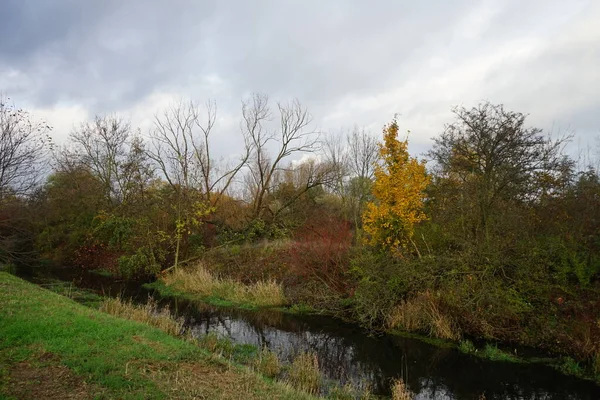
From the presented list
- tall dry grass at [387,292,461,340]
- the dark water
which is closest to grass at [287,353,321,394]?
the dark water

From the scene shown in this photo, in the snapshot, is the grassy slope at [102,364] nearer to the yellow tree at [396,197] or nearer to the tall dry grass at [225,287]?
the tall dry grass at [225,287]

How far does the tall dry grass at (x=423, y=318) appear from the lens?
37.7 ft

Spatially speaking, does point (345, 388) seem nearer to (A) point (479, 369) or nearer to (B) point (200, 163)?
(A) point (479, 369)

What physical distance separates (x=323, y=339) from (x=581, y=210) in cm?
873

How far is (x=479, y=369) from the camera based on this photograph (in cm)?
948

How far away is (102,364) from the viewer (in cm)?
607

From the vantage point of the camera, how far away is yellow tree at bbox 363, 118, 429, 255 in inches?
552

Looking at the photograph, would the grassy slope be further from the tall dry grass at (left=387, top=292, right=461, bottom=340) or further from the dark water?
the tall dry grass at (left=387, top=292, right=461, bottom=340)

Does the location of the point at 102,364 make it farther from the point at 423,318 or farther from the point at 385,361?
the point at 423,318

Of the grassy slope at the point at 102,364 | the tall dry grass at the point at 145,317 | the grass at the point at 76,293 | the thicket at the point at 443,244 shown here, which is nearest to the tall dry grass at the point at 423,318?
the thicket at the point at 443,244

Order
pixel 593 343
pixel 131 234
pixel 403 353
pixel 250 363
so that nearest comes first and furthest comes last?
pixel 250 363, pixel 593 343, pixel 403 353, pixel 131 234

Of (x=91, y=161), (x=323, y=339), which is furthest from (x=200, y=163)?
(x=323, y=339)

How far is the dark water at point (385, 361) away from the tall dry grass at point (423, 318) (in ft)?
2.10

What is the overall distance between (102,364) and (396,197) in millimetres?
10620
